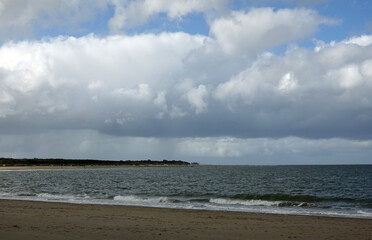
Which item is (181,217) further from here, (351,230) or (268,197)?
(268,197)

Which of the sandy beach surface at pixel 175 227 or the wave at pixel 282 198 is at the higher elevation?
the sandy beach surface at pixel 175 227

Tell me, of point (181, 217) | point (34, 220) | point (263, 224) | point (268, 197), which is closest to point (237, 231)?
point (263, 224)

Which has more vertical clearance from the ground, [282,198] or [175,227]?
[175,227]

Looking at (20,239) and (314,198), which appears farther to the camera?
(314,198)

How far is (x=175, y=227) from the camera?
57.1 ft

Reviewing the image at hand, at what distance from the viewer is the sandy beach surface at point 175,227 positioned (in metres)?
15.0

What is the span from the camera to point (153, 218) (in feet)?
68.7

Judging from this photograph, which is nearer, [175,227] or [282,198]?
[175,227]

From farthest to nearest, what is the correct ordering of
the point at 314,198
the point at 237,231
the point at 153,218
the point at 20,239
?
the point at 314,198 < the point at 153,218 < the point at 237,231 < the point at 20,239

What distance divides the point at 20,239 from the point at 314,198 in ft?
100

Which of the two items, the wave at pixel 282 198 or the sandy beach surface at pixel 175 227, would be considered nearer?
the sandy beach surface at pixel 175 227

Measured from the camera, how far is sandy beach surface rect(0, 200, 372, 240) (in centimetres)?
1503

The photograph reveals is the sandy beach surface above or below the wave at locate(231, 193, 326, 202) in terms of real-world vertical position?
above

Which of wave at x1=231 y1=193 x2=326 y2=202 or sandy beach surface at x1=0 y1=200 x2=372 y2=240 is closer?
sandy beach surface at x1=0 y1=200 x2=372 y2=240
